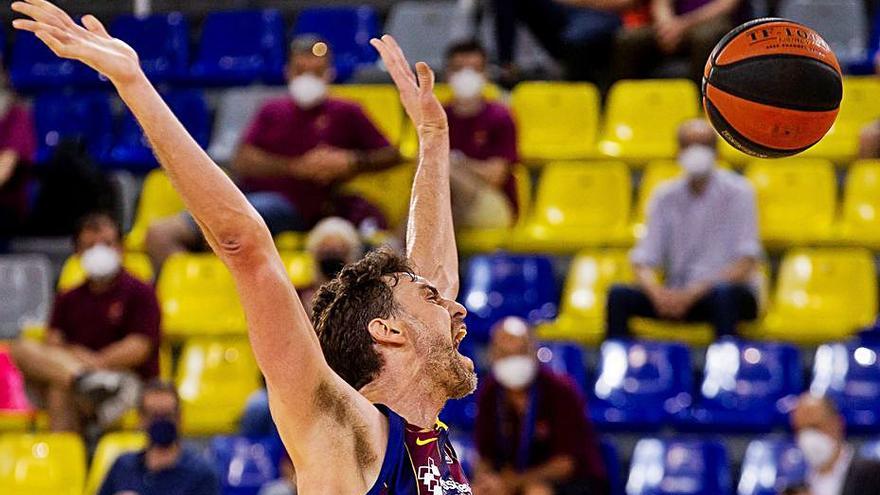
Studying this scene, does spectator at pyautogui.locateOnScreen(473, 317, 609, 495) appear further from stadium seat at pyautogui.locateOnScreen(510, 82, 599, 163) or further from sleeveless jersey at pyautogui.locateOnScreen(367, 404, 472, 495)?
sleeveless jersey at pyautogui.locateOnScreen(367, 404, 472, 495)

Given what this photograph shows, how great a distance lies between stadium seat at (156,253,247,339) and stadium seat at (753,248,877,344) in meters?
2.88

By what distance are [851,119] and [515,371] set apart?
3.10 meters

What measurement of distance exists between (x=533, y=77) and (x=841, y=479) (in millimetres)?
3892

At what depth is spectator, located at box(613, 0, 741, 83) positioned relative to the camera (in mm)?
9758

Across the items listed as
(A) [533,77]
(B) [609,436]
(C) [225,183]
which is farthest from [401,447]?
(A) [533,77]

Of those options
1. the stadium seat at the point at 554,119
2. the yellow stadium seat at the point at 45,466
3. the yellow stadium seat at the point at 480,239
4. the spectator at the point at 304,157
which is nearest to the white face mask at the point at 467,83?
the spectator at the point at 304,157

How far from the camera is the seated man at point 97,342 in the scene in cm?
855

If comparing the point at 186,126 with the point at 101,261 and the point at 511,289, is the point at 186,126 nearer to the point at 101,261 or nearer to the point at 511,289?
the point at 101,261

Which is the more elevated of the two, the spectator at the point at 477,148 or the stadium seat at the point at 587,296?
the spectator at the point at 477,148

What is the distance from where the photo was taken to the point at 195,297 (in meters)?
9.36

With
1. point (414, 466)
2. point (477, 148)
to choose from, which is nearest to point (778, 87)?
point (414, 466)

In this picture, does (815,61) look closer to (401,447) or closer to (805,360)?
(401,447)

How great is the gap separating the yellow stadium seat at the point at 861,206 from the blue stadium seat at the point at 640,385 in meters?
1.28

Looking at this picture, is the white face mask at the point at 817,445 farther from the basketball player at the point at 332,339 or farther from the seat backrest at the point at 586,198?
the basketball player at the point at 332,339
